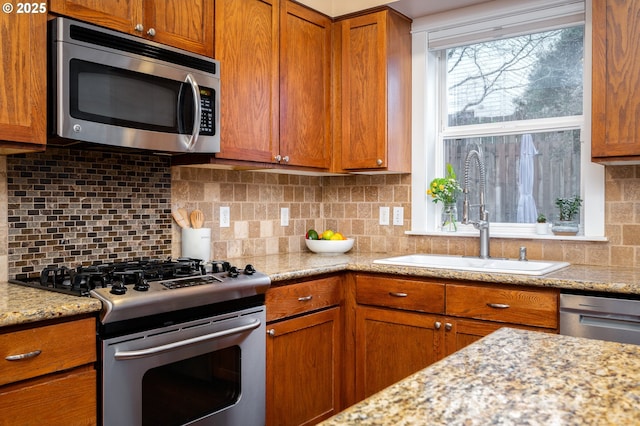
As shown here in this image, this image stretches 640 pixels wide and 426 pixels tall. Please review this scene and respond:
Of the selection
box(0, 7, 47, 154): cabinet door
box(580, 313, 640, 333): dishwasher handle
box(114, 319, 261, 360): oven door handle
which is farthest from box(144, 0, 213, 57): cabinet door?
box(580, 313, 640, 333): dishwasher handle

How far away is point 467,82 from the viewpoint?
3330 mm

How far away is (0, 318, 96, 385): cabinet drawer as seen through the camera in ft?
5.03

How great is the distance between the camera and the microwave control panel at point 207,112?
8.00 feet

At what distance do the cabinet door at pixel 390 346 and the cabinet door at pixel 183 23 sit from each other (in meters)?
1.53

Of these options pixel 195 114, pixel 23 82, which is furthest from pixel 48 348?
pixel 195 114

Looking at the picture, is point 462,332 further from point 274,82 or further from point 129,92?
point 129,92

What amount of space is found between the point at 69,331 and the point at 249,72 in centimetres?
158

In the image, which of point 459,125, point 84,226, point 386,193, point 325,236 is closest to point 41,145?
point 84,226

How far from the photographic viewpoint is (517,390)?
2.88ft

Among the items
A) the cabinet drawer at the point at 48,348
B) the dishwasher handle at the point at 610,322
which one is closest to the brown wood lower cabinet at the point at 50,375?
the cabinet drawer at the point at 48,348

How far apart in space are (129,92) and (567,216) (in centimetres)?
224

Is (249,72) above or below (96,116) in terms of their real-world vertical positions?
above

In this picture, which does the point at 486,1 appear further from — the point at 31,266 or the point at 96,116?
the point at 31,266

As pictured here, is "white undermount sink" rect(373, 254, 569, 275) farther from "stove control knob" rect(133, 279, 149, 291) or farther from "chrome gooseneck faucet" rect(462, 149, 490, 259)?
"stove control knob" rect(133, 279, 149, 291)
